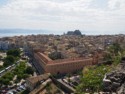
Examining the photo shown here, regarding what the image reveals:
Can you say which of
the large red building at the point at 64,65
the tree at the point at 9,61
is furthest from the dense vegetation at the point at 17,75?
the tree at the point at 9,61

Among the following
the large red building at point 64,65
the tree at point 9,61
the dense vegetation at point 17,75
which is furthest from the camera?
the tree at point 9,61

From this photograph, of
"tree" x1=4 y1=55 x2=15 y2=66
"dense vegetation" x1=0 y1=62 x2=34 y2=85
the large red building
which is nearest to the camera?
"dense vegetation" x1=0 y1=62 x2=34 y2=85

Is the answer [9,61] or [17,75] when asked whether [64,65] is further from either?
[9,61]

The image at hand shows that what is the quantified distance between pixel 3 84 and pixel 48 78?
8649mm

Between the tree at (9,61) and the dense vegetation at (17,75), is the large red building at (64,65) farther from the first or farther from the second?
the tree at (9,61)

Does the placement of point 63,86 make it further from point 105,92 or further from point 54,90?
point 105,92

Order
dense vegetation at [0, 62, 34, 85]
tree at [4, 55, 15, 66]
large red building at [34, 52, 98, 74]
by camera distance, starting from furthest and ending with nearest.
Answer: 1. tree at [4, 55, 15, 66]
2. large red building at [34, 52, 98, 74]
3. dense vegetation at [0, 62, 34, 85]

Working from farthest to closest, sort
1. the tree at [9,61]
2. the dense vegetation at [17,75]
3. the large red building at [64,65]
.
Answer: the tree at [9,61] < the large red building at [64,65] < the dense vegetation at [17,75]

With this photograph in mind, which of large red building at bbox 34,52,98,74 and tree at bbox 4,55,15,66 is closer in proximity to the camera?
large red building at bbox 34,52,98,74

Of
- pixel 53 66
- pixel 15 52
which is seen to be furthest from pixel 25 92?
pixel 15 52

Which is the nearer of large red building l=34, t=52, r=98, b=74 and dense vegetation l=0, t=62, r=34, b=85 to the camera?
dense vegetation l=0, t=62, r=34, b=85

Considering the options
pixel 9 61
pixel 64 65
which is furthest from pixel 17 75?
pixel 9 61

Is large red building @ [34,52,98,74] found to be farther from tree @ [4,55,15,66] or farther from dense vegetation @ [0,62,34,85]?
tree @ [4,55,15,66]

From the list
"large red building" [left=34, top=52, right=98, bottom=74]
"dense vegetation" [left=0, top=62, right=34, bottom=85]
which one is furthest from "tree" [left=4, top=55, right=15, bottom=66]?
"large red building" [left=34, top=52, right=98, bottom=74]
